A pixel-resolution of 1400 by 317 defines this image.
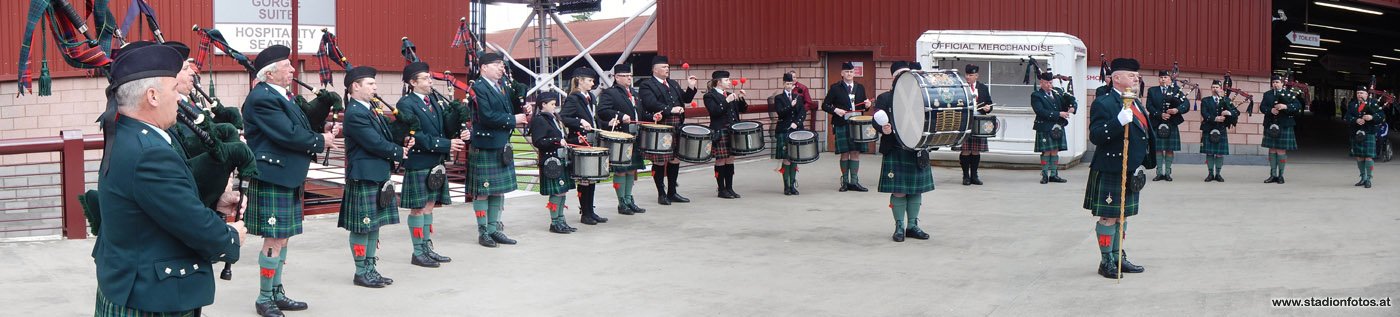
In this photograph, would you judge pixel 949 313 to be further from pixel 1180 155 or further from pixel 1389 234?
pixel 1180 155

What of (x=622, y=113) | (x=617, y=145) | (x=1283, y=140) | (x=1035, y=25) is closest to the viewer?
(x=617, y=145)

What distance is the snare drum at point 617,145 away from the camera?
9.49 metres

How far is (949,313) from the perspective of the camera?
5867mm

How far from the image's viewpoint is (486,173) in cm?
803

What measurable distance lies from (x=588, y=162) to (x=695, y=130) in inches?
85.7

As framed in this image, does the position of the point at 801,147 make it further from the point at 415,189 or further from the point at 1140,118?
the point at 415,189

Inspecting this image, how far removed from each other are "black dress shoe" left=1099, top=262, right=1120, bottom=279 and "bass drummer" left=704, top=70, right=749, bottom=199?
498cm

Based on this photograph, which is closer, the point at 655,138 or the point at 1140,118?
the point at 1140,118

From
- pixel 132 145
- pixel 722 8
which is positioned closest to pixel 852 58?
pixel 722 8

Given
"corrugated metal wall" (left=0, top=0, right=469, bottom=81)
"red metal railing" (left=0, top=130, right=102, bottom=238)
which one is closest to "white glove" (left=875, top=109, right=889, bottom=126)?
"red metal railing" (left=0, top=130, right=102, bottom=238)

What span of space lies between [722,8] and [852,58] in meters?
2.07

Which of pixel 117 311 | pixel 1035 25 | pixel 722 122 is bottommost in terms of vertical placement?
pixel 117 311

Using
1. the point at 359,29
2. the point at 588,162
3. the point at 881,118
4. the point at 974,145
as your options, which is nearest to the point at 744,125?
the point at 974,145

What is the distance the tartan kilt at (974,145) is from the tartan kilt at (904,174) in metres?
4.45
